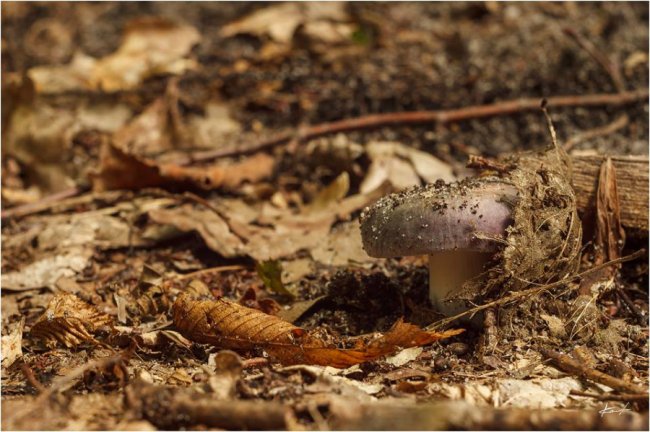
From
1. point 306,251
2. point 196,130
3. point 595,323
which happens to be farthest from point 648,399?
point 196,130

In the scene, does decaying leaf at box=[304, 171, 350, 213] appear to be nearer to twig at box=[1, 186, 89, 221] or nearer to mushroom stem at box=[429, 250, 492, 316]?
mushroom stem at box=[429, 250, 492, 316]

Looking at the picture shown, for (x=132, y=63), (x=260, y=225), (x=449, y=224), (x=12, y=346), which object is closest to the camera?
(x=449, y=224)

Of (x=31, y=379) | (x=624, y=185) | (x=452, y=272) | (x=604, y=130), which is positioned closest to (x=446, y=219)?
(x=452, y=272)

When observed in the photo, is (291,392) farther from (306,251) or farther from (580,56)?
(580,56)

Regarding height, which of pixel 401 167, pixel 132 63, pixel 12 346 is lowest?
pixel 12 346

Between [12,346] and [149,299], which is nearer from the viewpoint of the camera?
[12,346]

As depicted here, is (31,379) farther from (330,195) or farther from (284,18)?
(284,18)
